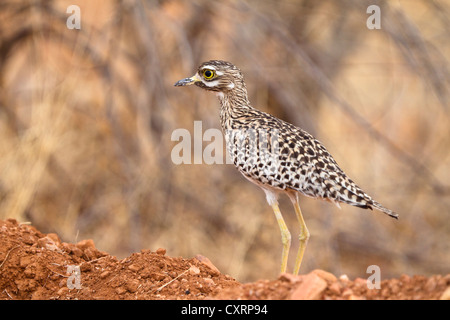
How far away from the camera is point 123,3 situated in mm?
7297

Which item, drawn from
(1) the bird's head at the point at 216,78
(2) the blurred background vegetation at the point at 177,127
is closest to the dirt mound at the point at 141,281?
(1) the bird's head at the point at 216,78

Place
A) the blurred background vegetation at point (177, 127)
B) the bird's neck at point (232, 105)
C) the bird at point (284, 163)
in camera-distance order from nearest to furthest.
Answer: the bird at point (284, 163)
the bird's neck at point (232, 105)
the blurred background vegetation at point (177, 127)

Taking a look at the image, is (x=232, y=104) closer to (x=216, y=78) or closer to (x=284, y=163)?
(x=216, y=78)

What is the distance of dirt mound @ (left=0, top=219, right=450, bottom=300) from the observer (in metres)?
3.59

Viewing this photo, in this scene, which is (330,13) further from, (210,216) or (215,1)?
(210,216)

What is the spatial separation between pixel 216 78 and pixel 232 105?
23 cm

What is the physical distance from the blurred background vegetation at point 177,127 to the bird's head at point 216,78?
1.31 metres

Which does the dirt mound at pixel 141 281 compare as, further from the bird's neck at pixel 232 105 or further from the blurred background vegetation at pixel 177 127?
the blurred background vegetation at pixel 177 127

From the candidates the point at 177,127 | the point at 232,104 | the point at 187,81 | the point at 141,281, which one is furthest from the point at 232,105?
the point at 177,127

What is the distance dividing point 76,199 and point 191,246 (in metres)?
1.56

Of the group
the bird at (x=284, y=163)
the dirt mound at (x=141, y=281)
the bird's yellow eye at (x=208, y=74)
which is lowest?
the dirt mound at (x=141, y=281)

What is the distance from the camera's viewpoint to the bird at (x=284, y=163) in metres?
4.78

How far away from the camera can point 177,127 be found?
7535 millimetres

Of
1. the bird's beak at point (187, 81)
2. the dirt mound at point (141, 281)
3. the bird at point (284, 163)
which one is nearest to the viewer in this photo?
the dirt mound at point (141, 281)
